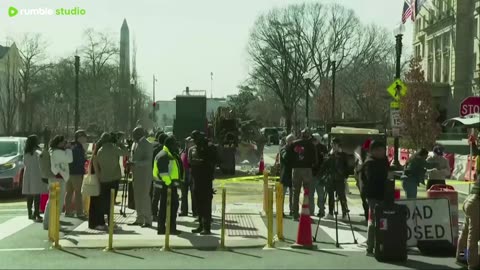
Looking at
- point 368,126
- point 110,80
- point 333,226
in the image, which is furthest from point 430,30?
point 333,226

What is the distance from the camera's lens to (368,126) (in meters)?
47.2

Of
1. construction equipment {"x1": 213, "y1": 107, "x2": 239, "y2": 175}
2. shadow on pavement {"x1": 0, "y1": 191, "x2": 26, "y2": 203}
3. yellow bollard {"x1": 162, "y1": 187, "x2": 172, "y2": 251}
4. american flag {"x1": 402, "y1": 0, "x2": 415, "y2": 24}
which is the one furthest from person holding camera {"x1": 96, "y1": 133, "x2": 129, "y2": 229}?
american flag {"x1": 402, "y1": 0, "x2": 415, "y2": 24}

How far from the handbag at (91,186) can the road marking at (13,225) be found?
1.50 meters

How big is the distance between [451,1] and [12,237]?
58.3 metres

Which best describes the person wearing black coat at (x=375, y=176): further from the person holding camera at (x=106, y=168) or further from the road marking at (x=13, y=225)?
the road marking at (x=13, y=225)

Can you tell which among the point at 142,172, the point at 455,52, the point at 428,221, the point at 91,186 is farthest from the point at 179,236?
the point at 455,52

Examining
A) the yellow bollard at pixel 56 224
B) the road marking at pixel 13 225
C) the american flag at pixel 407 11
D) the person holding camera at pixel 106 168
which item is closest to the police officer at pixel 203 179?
the person holding camera at pixel 106 168

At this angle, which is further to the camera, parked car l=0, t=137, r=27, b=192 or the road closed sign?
parked car l=0, t=137, r=27, b=192

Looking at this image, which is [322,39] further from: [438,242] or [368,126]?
[438,242]

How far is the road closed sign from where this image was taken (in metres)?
9.80

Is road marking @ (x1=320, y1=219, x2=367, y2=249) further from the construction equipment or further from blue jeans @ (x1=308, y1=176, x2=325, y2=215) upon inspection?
the construction equipment

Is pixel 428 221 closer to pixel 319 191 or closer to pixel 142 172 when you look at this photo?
pixel 319 191

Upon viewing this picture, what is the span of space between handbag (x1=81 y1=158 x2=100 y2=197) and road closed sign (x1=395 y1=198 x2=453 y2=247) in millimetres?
5313

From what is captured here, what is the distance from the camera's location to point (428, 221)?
32.4ft
